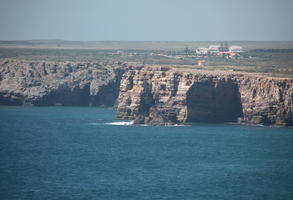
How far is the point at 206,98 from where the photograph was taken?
316ft

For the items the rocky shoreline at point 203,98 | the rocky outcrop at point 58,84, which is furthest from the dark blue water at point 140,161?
the rocky outcrop at point 58,84

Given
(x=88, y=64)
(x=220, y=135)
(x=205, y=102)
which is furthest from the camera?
(x=88, y=64)

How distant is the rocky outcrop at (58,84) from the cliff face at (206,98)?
1074 inches

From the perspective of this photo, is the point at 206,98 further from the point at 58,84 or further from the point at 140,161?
the point at 58,84

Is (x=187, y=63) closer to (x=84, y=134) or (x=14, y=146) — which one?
(x=84, y=134)

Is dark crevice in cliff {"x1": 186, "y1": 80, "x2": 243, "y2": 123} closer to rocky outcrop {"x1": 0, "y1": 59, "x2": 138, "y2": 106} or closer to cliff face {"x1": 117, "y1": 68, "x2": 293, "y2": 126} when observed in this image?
cliff face {"x1": 117, "y1": 68, "x2": 293, "y2": 126}

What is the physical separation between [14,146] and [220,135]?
2264 cm

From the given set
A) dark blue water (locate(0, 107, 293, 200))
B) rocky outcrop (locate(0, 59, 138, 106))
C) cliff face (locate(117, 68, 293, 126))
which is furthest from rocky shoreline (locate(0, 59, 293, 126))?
rocky outcrop (locate(0, 59, 138, 106))

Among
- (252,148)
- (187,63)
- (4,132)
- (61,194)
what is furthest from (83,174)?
(187,63)

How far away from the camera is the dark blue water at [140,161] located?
58.2 meters

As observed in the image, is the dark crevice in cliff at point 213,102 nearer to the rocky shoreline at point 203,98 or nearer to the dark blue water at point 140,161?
the rocky shoreline at point 203,98

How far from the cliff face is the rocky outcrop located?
1074 inches

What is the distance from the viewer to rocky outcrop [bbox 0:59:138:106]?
125312 millimetres

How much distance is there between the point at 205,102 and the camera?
3797 inches
